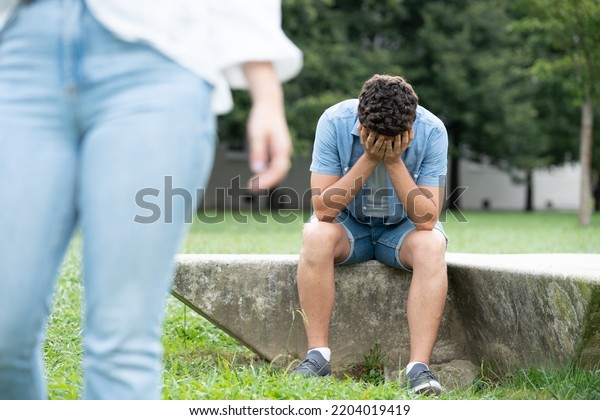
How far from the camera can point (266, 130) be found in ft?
5.45

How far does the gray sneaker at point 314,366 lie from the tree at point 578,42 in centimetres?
1403

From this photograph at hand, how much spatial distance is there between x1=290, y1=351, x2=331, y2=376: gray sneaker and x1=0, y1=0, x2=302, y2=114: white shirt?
201 cm

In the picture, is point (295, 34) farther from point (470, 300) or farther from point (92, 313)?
point (92, 313)

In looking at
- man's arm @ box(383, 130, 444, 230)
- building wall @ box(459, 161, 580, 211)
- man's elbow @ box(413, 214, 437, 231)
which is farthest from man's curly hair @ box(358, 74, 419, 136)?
building wall @ box(459, 161, 580, 211)

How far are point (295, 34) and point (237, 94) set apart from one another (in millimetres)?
3614

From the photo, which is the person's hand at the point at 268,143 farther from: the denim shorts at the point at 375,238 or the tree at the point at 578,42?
the tree at the point at 578,42

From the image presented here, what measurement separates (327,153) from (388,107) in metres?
0.49

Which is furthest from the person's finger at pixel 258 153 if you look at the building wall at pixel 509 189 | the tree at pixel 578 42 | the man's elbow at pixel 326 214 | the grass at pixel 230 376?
the building wall at pixel 509 189

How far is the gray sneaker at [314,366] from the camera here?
3515 mm

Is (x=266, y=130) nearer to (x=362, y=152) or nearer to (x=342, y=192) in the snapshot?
(x=342, y=192)

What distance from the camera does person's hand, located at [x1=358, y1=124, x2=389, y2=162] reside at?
352 centimetres

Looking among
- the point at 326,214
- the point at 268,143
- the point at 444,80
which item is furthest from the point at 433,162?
the point at 444,80

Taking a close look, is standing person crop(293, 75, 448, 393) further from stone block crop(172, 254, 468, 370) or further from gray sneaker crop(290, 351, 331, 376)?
stone block crop(172, 254, 468, 370)
